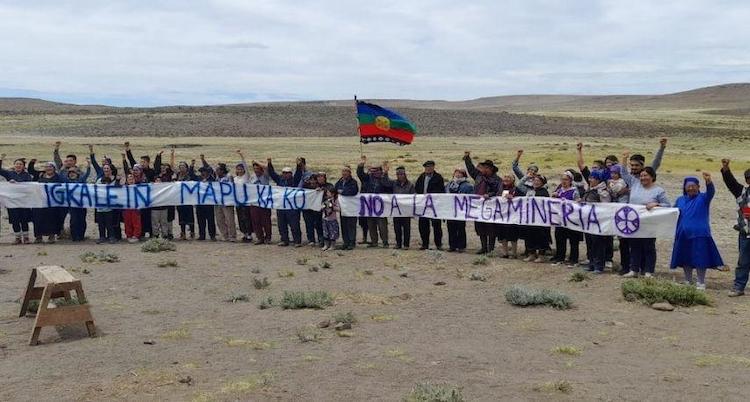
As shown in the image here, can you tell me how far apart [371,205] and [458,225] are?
6.51 ft

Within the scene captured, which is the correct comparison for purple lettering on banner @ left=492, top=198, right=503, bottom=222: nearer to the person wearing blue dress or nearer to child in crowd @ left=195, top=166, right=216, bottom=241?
the person wearing blue dress

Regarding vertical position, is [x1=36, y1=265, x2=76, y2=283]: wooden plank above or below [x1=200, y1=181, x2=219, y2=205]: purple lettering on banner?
below

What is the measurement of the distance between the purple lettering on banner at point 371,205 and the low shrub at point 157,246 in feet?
14.0

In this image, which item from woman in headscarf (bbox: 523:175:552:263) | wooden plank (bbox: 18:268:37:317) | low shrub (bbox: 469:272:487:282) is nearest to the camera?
wooden plank (bbox: 18:268:37:317)

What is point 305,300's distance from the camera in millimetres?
11375

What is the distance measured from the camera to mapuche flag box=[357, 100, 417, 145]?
1769cm

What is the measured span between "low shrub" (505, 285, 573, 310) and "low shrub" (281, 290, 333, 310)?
2870mm

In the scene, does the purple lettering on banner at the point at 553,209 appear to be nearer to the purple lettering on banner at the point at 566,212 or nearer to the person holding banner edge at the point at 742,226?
the purple lettering on banner at the point at 566,212

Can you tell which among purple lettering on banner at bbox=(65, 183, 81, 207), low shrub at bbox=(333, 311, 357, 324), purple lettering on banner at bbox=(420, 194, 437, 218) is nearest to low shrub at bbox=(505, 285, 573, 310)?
low shrub at bbox=(333, 311, 357, 324)

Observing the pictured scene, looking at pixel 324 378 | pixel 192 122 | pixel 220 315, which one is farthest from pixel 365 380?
pixel 192 122

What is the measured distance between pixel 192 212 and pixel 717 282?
11.6 meters

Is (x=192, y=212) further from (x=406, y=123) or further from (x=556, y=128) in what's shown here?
(x=556, y=128)

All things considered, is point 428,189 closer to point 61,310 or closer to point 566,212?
point 566,212

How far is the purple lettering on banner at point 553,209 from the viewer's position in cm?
1438
